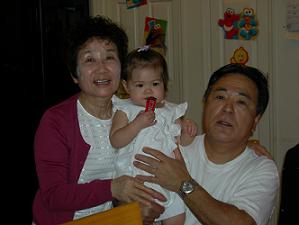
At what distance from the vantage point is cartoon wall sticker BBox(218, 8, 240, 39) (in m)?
3.31

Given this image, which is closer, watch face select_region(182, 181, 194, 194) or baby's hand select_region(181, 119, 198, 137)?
watch face select_region(182, 181, 194, 194)

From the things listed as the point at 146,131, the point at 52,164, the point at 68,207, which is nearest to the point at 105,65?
the point at 146,131

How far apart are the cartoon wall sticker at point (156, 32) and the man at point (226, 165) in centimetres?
186

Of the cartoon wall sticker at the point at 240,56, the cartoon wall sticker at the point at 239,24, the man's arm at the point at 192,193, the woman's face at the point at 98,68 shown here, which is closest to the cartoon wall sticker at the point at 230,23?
the cartoon wall sticker at the point at 239,24

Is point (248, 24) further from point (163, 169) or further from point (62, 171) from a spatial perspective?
point (62, 171)

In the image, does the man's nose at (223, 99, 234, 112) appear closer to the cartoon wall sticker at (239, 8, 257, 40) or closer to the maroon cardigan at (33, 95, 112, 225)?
the maroon cardigan at (33, 95, 112, 225)

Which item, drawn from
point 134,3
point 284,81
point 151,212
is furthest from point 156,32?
point 151,212

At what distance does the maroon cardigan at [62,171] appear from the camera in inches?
63.9

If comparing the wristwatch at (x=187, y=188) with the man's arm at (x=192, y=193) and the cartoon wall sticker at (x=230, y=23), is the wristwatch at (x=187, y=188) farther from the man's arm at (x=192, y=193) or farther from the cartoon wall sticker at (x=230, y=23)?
the cartoon wall sticker at (x=230, y=23)

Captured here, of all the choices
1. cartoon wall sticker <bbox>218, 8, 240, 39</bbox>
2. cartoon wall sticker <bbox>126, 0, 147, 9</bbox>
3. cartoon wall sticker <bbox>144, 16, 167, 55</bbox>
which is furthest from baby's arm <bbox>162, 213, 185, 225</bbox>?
cartoon wall sticker <bbox>126, 0, 147, 9</bbox>

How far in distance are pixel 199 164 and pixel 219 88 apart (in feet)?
1.05

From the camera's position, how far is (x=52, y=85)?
3.59 m

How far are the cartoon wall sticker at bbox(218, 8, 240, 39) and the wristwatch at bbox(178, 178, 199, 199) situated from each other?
1.96 m

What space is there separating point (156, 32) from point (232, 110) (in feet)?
6.96
